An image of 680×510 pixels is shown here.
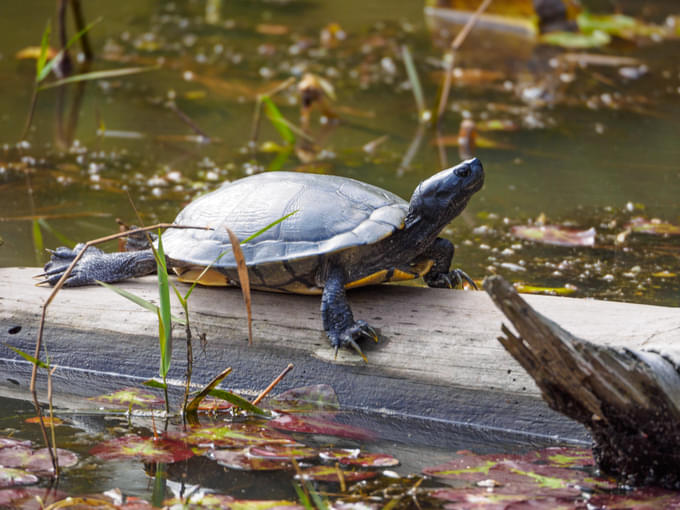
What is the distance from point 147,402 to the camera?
2.26 metres

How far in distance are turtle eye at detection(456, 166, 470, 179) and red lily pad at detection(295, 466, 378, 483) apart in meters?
0.91

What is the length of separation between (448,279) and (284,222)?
59cm

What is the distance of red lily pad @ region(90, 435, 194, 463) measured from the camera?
193 cm

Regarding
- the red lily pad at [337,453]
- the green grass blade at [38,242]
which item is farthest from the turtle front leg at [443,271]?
the green grass blade at [38,242]

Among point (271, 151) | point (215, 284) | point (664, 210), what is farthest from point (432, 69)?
point (215, 284)

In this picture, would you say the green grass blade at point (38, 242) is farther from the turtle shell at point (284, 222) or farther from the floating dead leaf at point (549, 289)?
the floating dead leaf at point (549, 289)

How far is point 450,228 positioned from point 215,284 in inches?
64.9

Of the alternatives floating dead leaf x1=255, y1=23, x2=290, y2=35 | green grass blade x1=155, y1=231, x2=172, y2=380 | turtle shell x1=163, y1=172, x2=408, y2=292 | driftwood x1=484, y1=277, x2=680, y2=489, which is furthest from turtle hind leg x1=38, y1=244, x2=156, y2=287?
floating dead leaf x1=255, y1=23, x2=290, y2=35

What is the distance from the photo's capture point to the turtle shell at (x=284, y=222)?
2330 millimetres

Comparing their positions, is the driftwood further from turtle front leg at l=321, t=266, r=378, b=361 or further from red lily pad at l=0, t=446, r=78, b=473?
red lily pad at l=0, t=446, r=78, b=473

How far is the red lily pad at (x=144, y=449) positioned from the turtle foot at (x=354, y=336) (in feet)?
1.65

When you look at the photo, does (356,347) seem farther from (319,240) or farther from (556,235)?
(556,235)

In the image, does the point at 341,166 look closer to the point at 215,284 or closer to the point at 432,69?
the point at 215,284

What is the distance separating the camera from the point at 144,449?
6.44ft
